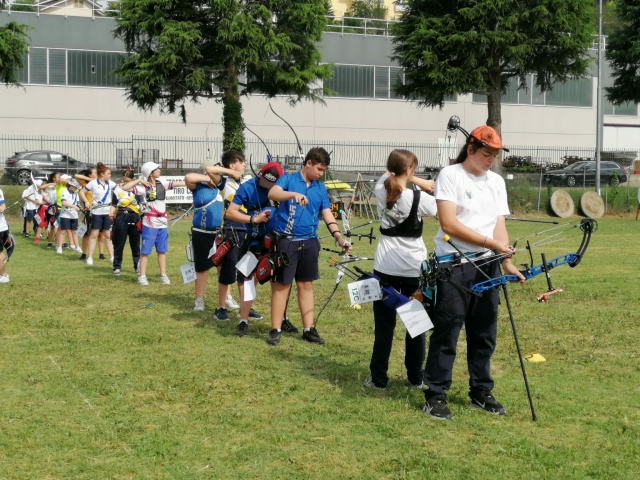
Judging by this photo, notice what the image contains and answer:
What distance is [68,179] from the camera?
20.7m

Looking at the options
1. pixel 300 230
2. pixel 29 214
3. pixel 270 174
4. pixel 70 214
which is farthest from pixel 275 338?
pixel 29 214

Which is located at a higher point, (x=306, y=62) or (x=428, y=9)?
(x=428, y=9)

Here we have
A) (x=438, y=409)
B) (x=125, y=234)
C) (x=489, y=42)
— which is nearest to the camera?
(x=438, y=409)

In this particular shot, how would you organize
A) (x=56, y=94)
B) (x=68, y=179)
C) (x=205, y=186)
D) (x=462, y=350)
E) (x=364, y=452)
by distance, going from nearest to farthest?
(x=364, y=452) → (x=462, y=350) → (x=205, y=186) → (x=68, y=179) → (x=56, y=94)

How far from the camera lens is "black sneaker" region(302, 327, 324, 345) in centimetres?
918

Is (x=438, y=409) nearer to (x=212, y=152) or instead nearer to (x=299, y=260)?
(x=299, y=260)

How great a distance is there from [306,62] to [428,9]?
231 inches

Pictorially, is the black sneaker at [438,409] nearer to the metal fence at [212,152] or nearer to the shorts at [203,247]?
the shorts at [203,247]

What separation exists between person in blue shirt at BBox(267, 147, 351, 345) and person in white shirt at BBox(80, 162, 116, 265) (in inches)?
371

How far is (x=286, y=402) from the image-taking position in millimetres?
6902

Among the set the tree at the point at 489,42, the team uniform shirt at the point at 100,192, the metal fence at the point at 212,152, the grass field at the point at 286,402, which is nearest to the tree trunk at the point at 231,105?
the metal fence at the point at 212,152

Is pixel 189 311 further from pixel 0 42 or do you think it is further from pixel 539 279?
pixel 0 42

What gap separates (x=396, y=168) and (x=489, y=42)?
3211 centimetres

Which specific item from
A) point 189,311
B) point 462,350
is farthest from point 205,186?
point 462,350
